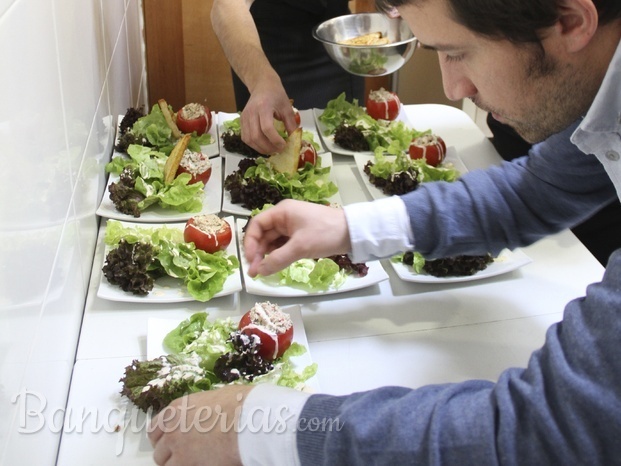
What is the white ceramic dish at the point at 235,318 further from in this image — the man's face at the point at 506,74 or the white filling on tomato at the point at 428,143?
the white filling on tomato at the point at 428,143

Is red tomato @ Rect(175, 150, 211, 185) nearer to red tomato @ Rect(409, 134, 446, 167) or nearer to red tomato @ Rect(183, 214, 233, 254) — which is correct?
red tomato @ Rect(183, 214, 233, 254)

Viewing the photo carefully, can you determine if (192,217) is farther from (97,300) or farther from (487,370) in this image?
(487,370)

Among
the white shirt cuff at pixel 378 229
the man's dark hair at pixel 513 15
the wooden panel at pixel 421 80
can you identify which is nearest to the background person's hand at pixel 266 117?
the white shirt cuff at pixel 378 229

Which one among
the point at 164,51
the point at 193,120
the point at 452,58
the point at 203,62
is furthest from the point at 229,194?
the point at 203,62

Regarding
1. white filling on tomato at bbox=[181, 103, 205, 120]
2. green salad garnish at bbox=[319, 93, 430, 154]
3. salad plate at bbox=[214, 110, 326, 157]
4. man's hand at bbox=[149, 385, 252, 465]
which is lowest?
salad plate at bbox=[214, 110, 326, 157]

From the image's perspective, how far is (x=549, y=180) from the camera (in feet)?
3.92

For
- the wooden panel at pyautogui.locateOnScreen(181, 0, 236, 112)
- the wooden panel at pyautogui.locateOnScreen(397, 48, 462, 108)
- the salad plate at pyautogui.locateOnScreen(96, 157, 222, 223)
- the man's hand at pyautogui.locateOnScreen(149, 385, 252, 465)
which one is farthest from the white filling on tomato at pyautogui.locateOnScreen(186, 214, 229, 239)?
the wooden panel at pyautogui.locateOnScreen(397, 48, 462, 108)

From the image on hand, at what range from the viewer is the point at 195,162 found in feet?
5.05

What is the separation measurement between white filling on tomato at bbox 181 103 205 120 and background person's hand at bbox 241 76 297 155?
0.20 meters

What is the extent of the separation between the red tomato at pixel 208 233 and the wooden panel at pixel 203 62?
1.64 metres

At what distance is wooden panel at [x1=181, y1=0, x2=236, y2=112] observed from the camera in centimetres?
294

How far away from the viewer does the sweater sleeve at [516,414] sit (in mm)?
688

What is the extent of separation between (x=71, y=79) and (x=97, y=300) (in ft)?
1.18

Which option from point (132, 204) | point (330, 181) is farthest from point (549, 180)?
point (132, 204)
